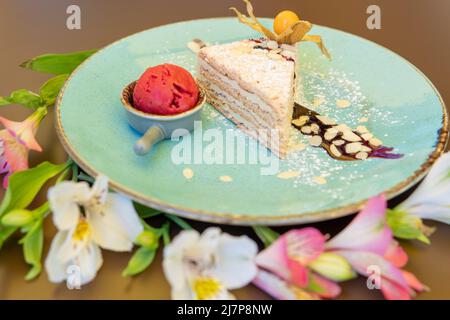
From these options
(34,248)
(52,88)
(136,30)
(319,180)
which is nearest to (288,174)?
(319,180)

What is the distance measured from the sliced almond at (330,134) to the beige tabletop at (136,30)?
1.02 feet

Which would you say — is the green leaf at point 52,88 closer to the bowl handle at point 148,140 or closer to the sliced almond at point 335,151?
the bowl handle at point 148,140

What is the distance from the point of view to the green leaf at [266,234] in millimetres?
1179

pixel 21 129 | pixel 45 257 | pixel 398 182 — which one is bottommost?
pixel 45 257

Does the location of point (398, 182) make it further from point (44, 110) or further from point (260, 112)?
point (44, 110)

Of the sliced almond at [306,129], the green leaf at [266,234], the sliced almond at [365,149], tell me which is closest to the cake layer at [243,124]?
the sliced almond at [306,129]

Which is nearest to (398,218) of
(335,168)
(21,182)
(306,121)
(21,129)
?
(335,168)

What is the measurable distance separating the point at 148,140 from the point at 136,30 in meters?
1.09

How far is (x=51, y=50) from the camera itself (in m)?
2.19

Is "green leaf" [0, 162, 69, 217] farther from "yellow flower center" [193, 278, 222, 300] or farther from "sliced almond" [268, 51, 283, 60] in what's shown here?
"sliced almond" [268, 51, 283, 60]

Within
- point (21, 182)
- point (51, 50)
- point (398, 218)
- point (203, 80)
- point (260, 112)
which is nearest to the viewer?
point (398, 218)

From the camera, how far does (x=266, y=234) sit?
119 cm

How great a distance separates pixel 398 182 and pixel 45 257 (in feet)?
2.70

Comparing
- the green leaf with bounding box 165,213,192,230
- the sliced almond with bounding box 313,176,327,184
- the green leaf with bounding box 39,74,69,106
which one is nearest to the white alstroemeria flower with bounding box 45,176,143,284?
the green leaf with bounding box 165,213,192,230
